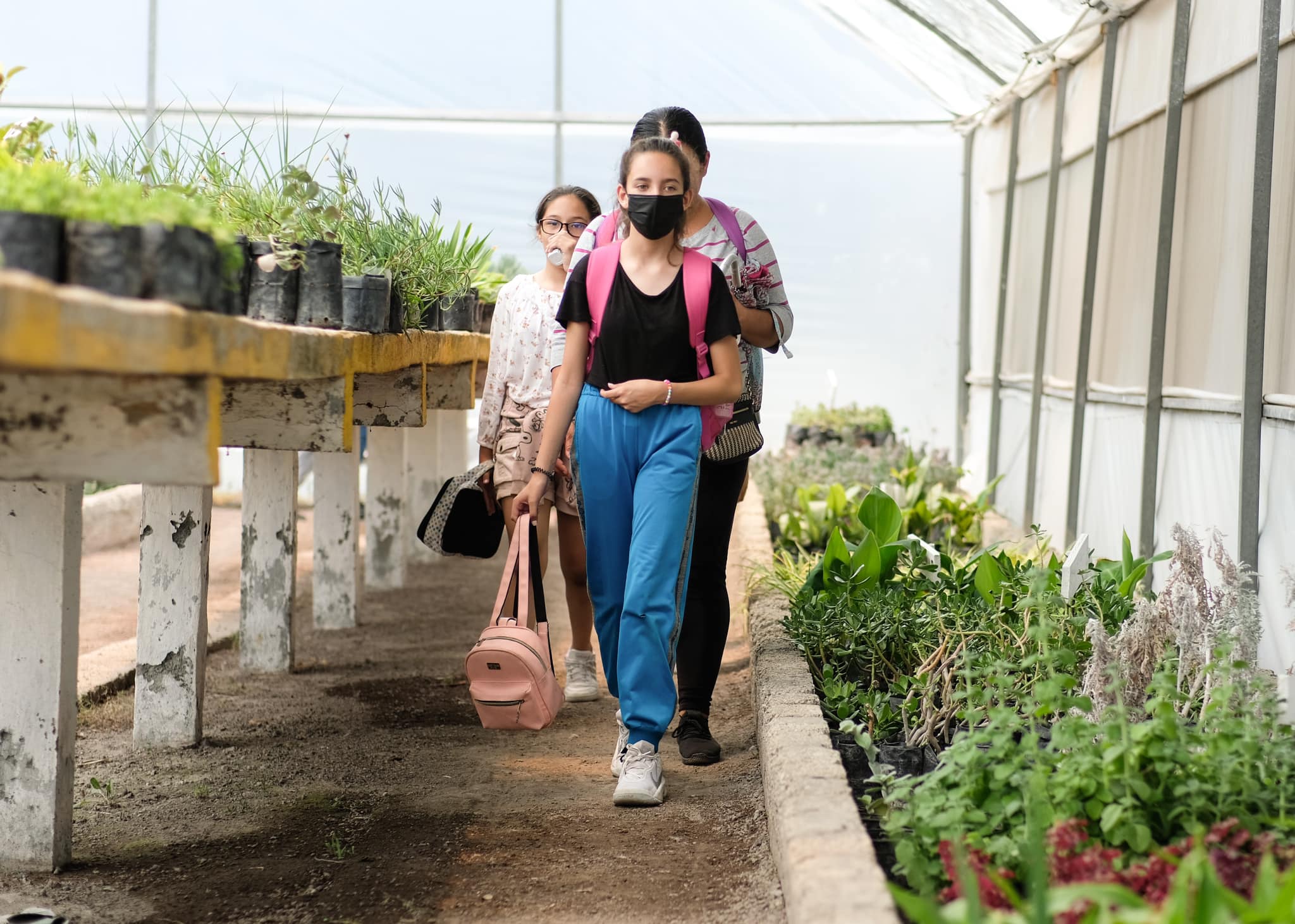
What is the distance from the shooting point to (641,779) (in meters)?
3.01

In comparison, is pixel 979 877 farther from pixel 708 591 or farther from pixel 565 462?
pixel 565 462

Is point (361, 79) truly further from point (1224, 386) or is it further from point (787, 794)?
point (787, 794)

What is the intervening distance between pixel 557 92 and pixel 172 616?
719 centimetres

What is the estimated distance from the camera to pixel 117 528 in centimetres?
774

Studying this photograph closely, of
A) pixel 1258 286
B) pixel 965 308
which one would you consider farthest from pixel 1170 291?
A: pixel 965 308

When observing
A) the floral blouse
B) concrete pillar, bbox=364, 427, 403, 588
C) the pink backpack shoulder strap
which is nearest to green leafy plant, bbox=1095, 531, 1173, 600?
the pink backpack shoulder strap

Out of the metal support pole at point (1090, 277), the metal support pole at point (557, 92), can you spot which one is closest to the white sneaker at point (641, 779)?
the metal support pole at point (1090, 277)

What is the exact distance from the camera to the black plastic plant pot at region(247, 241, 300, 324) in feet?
8.45

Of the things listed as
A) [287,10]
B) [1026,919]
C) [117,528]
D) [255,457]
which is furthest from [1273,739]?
[287,10]

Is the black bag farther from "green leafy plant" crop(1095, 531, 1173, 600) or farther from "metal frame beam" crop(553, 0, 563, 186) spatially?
"metal frame beam" crop(553, 0, 563, 186)

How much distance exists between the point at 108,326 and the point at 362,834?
1685mm

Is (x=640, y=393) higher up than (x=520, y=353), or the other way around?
(x=520, y=353)

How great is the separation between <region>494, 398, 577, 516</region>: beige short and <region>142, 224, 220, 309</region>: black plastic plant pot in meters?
2.25

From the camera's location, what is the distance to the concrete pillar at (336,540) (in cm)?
517
